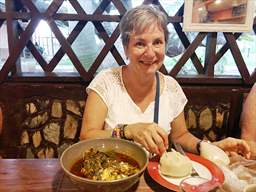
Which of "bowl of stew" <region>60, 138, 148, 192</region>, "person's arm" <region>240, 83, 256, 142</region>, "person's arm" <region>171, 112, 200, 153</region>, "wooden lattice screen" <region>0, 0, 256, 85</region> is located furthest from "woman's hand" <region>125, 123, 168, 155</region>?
"wooden lattice screen" <region>0, 0, 256, 85</region>

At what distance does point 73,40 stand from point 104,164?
116 cm

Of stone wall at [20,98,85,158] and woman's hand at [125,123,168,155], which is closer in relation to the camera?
woman's hand at [125,123,168,155]

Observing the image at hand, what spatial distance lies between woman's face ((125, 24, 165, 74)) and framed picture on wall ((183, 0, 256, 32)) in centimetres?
49

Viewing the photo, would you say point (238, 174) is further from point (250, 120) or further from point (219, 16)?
point (219, 16)

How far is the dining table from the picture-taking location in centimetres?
81

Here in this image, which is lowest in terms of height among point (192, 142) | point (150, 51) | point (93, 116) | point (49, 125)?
point (49, 125)

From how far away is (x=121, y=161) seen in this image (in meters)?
0.82

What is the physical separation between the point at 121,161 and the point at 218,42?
4.30 feet

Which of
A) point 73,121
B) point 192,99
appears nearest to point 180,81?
point 192,99

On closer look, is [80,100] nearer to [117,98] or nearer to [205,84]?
[117,98]

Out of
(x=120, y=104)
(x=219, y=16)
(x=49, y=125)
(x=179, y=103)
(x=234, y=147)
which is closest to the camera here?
(x=234, y=147)

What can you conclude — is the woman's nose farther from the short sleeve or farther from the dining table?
the dining table

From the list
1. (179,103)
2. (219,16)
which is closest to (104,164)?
(179,103)

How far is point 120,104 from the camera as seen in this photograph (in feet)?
4.50
